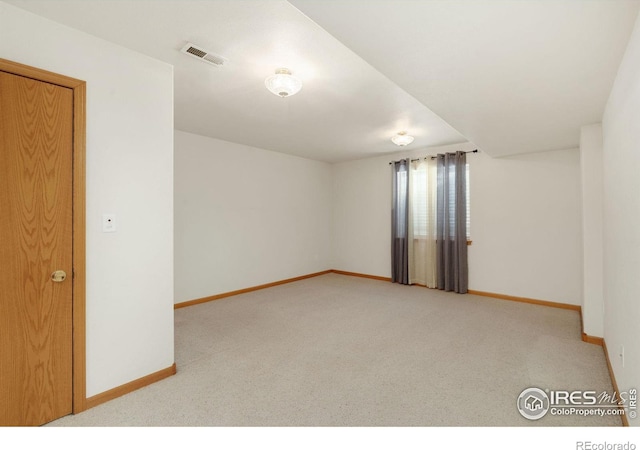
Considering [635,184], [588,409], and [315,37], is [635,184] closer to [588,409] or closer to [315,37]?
[588,409]

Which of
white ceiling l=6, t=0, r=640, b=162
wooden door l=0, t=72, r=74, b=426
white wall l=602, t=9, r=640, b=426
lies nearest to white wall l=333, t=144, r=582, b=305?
white ceiling l=6, t=0, r=640, b=162

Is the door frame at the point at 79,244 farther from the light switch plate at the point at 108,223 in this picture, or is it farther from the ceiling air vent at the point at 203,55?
the ceiling air vent at the point at 203,55

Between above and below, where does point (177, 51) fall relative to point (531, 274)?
above

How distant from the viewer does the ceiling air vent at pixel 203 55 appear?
2221mm

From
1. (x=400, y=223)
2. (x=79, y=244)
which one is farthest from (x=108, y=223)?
(x=400, y=223)

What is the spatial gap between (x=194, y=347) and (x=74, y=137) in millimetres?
2044

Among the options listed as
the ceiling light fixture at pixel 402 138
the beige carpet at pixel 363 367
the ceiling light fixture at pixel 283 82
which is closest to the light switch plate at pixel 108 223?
the beige carpet at pixel 363 367

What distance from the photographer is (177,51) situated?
2.28m

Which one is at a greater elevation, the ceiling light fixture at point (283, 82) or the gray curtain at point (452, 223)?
the ceiling light fixture at point (283, 82)

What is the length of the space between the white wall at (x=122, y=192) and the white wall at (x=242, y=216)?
2120 millimetres

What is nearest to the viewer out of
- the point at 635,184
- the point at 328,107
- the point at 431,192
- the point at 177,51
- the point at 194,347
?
the point at 635,184

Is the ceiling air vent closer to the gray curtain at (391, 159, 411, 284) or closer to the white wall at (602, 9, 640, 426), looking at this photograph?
the white wall at (602, 9, 640, 426)

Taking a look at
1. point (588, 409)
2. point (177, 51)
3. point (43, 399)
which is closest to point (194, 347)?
point (43, 399)

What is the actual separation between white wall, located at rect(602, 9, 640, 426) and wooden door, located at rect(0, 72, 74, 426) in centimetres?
312
